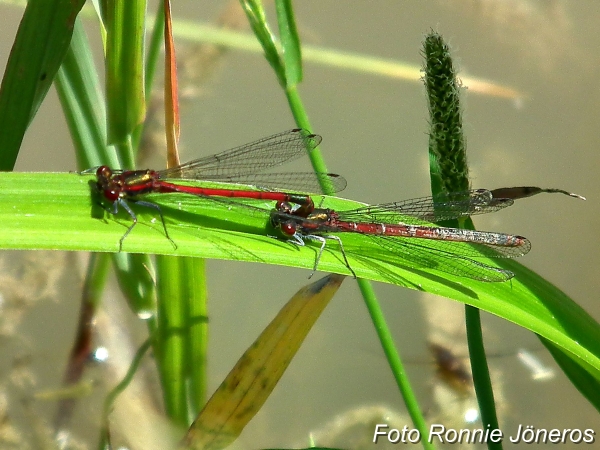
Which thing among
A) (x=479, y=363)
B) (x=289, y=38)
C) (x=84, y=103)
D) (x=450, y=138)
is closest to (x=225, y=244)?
(x=450, y=138)

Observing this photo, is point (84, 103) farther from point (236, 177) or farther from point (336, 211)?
point (336, 211)

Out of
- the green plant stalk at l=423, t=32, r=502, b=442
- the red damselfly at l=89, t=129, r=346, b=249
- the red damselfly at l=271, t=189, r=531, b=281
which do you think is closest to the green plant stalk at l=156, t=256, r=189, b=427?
the red damselfly at l=89, t=129, r=346, b=249

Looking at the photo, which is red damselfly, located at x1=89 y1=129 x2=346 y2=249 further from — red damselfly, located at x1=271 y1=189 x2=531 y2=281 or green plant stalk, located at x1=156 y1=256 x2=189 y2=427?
green plant stalk, located at x1=156 y1=256 x2=189 y2=427

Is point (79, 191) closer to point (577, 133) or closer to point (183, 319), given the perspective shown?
point (183, 319)

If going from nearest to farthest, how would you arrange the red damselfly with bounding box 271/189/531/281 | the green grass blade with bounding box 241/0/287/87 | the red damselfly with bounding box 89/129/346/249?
the red damselfly with bounding box 89/129/346/249 → the red damselfly with bounding box 271/189/531/281 → the green grass blade with bounding box 241/0/287/87

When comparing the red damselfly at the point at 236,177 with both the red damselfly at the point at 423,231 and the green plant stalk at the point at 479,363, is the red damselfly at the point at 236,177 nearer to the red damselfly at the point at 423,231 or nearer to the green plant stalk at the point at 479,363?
the red damselfly at the point at 423,231
